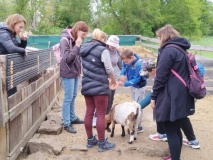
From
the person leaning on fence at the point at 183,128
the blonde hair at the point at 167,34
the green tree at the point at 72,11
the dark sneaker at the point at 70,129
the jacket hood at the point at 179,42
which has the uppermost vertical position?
the green tree at the point at 72,11

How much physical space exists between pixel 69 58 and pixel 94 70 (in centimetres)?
59

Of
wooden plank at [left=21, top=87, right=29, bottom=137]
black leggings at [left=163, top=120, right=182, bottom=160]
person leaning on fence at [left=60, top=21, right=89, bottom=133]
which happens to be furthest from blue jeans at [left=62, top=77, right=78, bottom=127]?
black leggings at [left=163, top=120, right=182, bottom=160]

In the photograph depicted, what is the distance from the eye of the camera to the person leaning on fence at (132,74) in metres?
4.33

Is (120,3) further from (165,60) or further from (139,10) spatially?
(165,60)

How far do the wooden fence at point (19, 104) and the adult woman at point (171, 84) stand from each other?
155 cm

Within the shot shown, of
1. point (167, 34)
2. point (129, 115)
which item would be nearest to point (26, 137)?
point (129, 115)

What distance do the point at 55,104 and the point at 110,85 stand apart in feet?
8.96

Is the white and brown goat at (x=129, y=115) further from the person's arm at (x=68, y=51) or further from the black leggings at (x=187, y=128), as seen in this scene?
the person's arm at (x=68, y=51)

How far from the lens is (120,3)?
3134 cm

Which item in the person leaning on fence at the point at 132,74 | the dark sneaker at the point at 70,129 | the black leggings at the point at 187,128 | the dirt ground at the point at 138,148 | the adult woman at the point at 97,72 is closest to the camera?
the adult woman at the point at 97,72

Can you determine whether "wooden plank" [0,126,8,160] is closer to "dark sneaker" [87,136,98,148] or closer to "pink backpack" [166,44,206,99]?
"dark sneaker" [87,136,98,148]

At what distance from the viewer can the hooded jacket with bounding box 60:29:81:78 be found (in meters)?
4.12

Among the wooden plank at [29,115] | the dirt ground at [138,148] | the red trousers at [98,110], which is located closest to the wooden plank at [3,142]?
the dirt ground at [138,148]

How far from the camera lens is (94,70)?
3.68 meters
